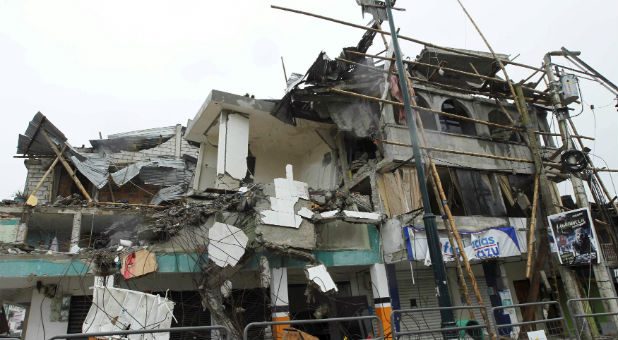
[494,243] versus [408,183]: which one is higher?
[408,183]

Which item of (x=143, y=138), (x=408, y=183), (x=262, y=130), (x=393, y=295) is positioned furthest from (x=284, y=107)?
(x=143, y=138)

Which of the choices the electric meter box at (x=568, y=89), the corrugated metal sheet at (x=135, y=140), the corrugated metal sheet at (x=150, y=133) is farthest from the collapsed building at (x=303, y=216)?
the corrugated metal sheet at (x=150, y=133)

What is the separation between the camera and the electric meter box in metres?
13.1

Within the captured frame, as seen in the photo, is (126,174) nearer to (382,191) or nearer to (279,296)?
(279,296)

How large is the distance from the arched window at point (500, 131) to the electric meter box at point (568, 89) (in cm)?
336

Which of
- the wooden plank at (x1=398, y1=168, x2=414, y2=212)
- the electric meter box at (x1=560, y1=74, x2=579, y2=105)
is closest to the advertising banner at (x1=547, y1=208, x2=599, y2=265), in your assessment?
the wooden plank at (x1=398, y1=168, x2=414, y2=212)

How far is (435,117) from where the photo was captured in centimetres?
1538

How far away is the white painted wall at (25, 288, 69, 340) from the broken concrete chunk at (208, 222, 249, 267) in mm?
5440

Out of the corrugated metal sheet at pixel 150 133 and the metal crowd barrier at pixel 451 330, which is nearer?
the metal crowd barrier at pixel 451 330

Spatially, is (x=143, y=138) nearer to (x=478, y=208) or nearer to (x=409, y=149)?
(x=409, y=149)

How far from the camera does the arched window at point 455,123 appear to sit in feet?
53.4

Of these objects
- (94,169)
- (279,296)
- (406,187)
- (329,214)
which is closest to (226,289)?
(279,296)

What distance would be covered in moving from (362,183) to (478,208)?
13.9 ft

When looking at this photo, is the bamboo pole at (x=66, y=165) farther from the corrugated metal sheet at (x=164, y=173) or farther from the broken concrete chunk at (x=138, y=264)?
the broken concrete chunk at (x=138, y=264)
